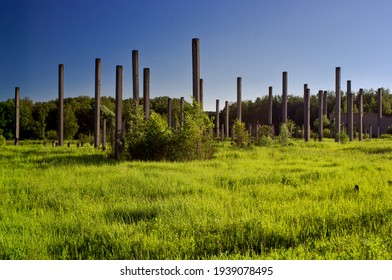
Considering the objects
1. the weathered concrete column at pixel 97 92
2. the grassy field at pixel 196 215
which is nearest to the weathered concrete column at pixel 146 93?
the weathered concrete column at pixel 97 92

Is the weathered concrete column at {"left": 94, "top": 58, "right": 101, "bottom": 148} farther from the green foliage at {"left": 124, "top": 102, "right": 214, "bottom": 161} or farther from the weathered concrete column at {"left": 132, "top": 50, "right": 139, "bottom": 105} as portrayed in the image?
the green foliage at {"left": 124, "top": 102, "right": 214, "bottom": 161}

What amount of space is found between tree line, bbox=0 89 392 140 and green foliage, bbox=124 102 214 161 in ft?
3.65

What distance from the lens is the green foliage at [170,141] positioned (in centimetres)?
1697

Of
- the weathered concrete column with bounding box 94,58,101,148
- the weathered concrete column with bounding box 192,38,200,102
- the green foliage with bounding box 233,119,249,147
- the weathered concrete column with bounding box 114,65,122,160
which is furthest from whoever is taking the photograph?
the green foliage with bounding box 233,119,249,147

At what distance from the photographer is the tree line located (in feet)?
143

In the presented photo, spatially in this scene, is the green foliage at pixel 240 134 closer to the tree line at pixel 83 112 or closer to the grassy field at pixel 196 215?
the tree line at pixel 83 112

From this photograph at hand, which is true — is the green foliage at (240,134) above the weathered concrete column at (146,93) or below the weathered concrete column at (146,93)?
below

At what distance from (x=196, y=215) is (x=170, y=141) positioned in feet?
33.3

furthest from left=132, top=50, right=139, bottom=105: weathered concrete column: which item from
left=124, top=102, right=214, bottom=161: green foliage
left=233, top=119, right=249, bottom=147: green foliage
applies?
left=233, top=119, right=249, bottom=147: green foliage

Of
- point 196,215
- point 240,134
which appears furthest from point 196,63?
point 196,215

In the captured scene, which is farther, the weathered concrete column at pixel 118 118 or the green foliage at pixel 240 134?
the green foliage at pixel 240 134

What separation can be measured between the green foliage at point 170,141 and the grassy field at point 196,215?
493 centimetres

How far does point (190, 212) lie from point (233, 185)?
10.2 ft

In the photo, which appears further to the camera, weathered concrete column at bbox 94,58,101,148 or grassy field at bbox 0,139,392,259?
weathered concrete column at bbox 94,58,101,148
